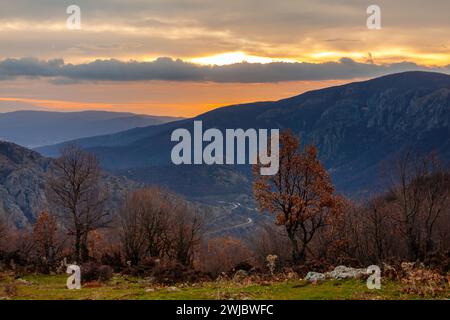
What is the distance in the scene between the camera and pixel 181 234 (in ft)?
198

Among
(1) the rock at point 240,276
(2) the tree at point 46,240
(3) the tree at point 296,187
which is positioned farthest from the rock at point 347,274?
(2) the tree at point 46,240

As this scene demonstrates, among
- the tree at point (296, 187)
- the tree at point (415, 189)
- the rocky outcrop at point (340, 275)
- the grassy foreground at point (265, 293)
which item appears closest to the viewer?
the grassy foreground at point (265, 293)

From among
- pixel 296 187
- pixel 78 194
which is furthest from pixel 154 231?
pixel 296 187

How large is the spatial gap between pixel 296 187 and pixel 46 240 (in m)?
30.5

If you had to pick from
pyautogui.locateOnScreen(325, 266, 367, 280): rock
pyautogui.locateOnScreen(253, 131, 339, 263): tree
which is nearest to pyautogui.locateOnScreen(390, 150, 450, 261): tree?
pyautogui.locateOnScreen(253, 131, 339, 263): tree

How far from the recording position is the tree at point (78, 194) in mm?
58750

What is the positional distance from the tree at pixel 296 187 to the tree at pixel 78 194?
1948 cm

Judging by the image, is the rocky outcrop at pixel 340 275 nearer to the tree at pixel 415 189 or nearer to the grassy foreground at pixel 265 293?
the grassy foreground at pixel 265 293

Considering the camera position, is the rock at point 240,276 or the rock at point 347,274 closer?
the rock at point 347,274

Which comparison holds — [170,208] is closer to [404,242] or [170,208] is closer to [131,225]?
[131,225]

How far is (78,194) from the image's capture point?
58969 millimetres

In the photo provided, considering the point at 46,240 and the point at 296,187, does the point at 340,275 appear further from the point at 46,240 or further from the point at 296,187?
the point at 46,240
